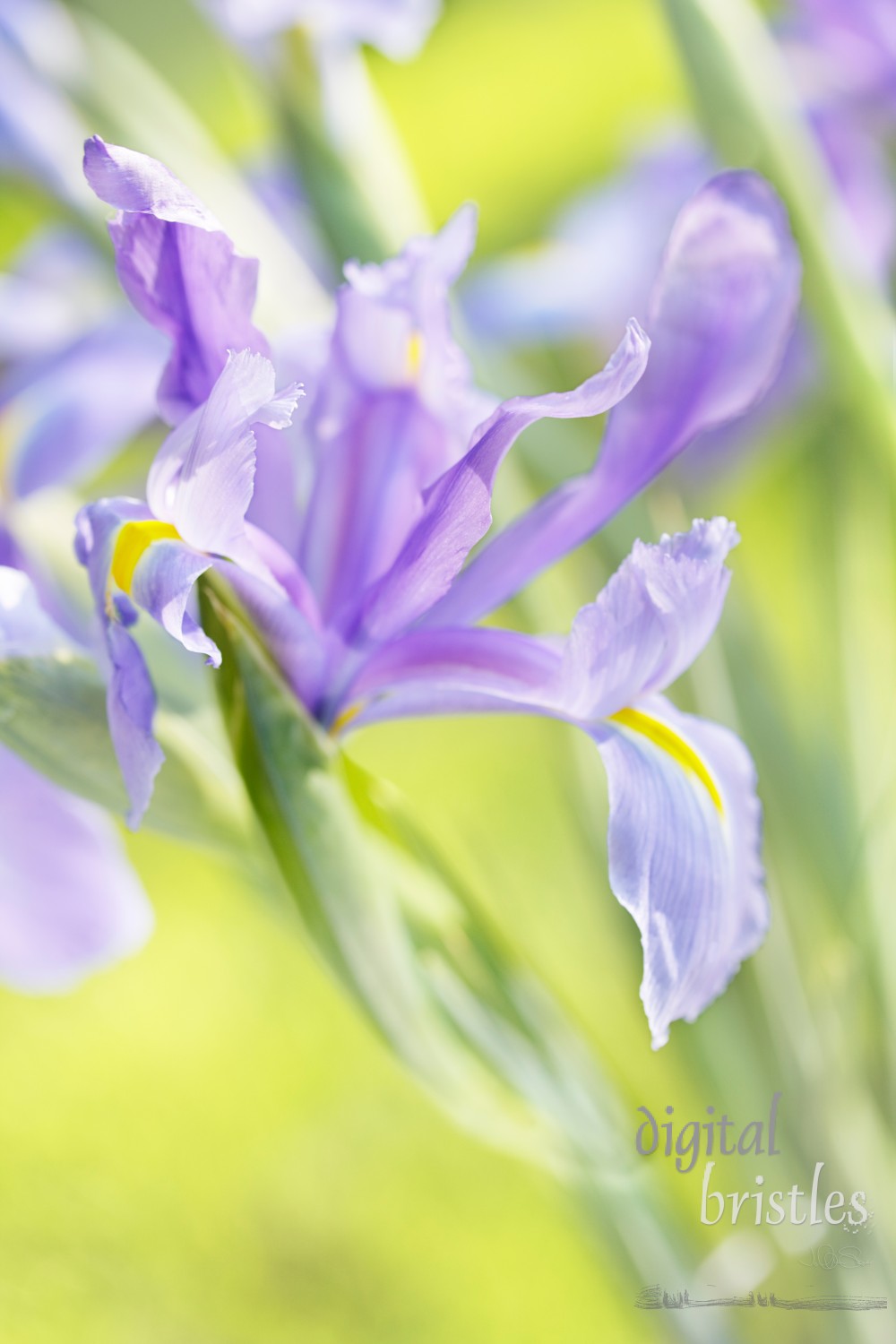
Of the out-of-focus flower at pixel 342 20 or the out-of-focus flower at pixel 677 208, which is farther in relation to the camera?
the out-of-focus flower at pixel 677 208

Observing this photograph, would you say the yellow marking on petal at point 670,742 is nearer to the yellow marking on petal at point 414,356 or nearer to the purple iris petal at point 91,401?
the yellow marking on petal at point 414,356

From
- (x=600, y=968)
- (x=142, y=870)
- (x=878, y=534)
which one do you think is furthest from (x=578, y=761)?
(x=142, y=870)

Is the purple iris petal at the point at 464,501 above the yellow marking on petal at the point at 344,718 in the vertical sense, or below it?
above

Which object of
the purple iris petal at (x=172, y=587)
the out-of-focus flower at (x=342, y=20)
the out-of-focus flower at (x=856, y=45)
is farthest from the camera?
the out-of-focus flower at (x=856, y=45)

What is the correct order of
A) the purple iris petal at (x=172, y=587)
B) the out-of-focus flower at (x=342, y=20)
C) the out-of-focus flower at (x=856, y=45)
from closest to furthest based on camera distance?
the purple iris petal at (x=172, y=587), the out-of-focus flower at (x=342, y=20), the out-of-focus flower at (x=856, y=45)

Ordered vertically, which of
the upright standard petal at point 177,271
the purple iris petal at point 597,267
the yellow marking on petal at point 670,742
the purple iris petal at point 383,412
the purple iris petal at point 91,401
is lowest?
the yellow marking on petal at point 670,742

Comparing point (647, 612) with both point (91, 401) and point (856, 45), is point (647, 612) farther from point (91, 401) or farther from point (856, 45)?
point (856, 45)

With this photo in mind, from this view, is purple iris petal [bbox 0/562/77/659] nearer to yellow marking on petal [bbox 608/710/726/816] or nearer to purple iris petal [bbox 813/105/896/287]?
yellow marking on petal [bbox 608/710/726/816]

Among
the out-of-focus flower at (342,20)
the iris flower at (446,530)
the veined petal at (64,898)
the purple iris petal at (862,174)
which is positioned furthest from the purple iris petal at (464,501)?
the purple iris petal at (862,174)
